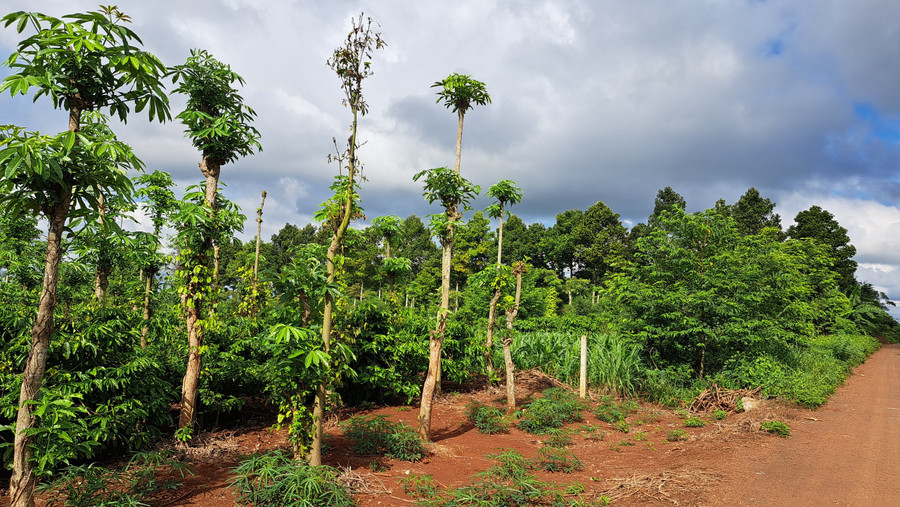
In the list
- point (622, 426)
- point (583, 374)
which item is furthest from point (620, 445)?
point (583, 374)

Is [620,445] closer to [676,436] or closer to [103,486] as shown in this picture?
[676,436]

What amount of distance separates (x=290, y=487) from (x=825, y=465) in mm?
6477

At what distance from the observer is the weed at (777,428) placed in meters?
7.30

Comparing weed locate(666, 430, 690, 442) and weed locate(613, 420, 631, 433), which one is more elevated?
weed locate(666, 430, 690, 442)

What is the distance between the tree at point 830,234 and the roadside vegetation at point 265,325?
22.0 m

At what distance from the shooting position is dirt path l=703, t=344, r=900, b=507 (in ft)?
15.9

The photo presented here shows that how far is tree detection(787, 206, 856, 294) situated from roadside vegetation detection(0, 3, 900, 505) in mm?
22034

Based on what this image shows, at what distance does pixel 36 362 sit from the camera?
3.09m

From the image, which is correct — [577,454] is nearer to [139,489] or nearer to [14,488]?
[139,489]

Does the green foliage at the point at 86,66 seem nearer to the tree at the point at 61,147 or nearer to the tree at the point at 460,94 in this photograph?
the tree at the point at 61,147

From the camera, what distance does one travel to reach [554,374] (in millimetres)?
11352

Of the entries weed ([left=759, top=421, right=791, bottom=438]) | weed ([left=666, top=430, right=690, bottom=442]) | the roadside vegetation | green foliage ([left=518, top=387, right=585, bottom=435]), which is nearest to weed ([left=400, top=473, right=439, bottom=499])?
the roadside vegetation

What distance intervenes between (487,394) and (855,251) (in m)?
35.0

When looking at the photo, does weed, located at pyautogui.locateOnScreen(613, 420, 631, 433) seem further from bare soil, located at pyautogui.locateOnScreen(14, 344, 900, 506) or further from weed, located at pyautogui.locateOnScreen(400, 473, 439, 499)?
weed, located at pyautogui.locateOnScreen(400, 473, 439, 499)
